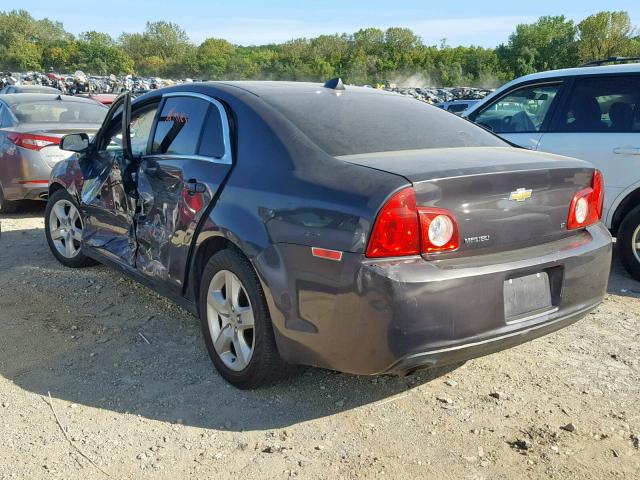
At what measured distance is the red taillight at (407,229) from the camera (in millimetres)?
2697

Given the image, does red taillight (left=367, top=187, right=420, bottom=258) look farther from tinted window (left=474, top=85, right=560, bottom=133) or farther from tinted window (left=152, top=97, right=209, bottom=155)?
tinted window (left=474, top=85, right=560, bottom=133)

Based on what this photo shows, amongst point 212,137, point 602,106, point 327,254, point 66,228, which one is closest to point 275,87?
point 212,137

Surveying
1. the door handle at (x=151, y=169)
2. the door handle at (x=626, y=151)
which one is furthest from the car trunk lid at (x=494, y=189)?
the door handle at (x=626, y=151)

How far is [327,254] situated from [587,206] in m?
1.50

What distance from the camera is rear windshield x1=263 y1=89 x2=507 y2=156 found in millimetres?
3346

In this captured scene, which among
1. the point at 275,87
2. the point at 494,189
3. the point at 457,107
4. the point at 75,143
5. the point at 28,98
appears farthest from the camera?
the point at 457,107

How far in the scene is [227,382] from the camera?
3504 millimetres

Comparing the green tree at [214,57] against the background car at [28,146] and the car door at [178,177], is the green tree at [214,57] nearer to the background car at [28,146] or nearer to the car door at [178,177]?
the background car at [28,146]

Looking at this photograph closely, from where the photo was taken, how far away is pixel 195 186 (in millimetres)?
3635

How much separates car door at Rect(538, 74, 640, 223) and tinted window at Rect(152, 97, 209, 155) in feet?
10.9

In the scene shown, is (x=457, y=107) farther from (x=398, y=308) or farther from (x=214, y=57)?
(x=214, y=57)

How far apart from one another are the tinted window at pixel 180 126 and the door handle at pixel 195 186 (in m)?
0.23

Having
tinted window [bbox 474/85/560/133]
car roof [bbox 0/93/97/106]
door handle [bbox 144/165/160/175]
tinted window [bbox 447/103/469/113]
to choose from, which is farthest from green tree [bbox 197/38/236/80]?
door handle [bbox 144/165/160/175]

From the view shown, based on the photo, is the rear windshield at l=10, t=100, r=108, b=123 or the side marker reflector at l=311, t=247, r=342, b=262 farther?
the rear windshield at l=10, t=100, r=108, b=123
